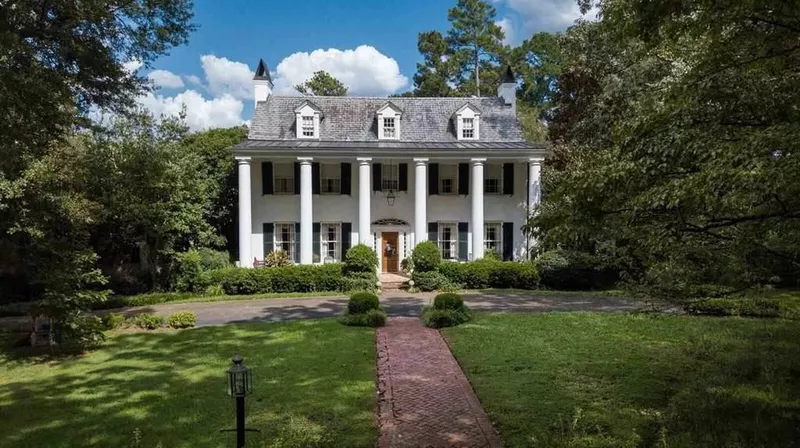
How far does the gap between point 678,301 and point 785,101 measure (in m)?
2.51

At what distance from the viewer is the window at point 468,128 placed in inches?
984

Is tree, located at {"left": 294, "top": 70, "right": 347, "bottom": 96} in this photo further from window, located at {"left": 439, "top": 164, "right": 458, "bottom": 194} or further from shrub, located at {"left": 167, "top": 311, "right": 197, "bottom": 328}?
shrub, located at {"left": 167, "top": 311, "right": 197, "bottom": 328}

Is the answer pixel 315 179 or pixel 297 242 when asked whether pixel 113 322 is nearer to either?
pixel 297 242

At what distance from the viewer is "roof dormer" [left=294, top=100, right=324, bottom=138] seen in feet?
79.5

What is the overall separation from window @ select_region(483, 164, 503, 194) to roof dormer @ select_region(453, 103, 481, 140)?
70.4 inches

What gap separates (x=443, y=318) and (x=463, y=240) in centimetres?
1199

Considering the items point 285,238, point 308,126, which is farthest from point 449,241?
point 308,126

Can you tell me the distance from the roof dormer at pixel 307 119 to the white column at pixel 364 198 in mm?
3110

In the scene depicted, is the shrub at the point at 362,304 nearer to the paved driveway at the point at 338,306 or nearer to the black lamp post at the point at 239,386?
the paved driveway at the point at 338,306

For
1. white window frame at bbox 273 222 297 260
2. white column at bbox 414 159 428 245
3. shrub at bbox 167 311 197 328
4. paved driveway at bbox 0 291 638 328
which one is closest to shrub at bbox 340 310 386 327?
paved driveway at bbox 0 291 638 328

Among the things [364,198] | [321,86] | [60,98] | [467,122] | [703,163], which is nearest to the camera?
[703,163]

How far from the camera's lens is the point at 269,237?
2395cm

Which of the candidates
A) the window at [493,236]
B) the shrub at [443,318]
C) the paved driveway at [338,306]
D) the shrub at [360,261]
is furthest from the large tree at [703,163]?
the window at [493,236]

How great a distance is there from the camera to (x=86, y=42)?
10.4 m
